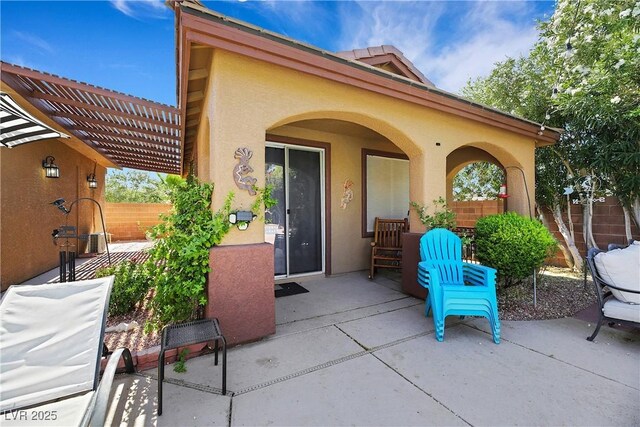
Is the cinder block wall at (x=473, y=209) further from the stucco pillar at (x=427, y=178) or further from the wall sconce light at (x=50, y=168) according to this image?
the wall sconce light at (x=50, y=168)

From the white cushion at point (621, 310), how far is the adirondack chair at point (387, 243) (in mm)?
2973

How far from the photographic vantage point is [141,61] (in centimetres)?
918

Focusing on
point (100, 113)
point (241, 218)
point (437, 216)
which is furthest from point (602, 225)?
point (100, 113)

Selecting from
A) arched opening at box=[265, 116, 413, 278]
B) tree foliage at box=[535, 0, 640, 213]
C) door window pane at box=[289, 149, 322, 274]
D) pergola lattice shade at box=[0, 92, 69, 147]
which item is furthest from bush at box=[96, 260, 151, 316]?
tree foliage at box=[535, 0, 640, 213]

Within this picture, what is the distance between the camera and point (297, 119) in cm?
365

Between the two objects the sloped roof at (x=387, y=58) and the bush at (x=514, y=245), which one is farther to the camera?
the sloped roof at (x=387, y=58)

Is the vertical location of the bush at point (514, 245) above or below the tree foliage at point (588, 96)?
below

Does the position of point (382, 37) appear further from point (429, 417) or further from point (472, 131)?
point (429, 417)

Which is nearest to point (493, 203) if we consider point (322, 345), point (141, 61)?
point (322, 345)

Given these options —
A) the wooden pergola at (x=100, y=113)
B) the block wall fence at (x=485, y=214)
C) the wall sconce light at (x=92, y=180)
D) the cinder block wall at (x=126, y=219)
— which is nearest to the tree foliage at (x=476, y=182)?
the block wall fence at (x=485, y=214)

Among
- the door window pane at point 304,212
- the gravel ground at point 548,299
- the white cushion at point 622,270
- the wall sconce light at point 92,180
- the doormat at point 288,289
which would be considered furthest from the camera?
the wall sconce light at point 92,180

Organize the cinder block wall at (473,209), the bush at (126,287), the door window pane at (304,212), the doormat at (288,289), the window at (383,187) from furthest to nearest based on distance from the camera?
the cinder block wall at (473,209), the window at (383,187), the door window pane at (304,212), the doormat at (288,289), the bush at (126,287)

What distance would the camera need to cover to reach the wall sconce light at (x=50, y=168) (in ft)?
19.8

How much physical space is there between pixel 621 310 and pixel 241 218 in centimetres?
421
